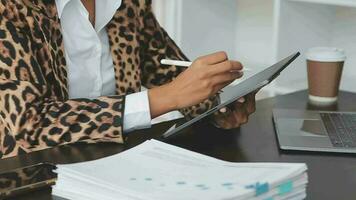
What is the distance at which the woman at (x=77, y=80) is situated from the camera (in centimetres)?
127

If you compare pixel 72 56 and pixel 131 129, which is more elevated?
pixel 72 56

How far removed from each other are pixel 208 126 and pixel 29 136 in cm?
40

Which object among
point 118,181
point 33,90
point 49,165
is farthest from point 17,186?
point 33,90

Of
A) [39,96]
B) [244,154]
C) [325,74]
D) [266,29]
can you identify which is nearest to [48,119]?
[39,96]

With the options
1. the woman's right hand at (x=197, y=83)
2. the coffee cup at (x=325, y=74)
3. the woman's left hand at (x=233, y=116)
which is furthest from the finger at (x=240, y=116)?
the coffee cup at (x=325, y=74)

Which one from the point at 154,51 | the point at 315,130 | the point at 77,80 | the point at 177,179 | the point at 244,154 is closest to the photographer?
the point at 177,179

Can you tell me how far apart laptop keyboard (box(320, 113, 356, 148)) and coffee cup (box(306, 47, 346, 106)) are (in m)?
0.21

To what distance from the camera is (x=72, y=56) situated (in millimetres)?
1503

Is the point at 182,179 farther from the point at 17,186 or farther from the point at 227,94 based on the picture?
the point at 227,94

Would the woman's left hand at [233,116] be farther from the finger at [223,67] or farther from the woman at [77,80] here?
the finger at [223,67]

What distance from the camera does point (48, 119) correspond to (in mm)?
1285

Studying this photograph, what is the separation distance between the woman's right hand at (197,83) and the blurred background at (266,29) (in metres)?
0.80

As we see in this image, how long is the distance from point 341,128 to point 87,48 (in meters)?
0.63

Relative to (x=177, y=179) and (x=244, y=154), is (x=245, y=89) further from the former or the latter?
(x=177, y=179)
